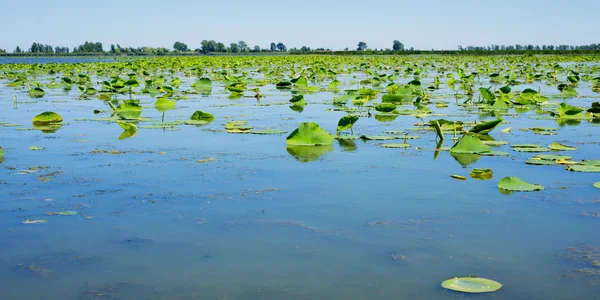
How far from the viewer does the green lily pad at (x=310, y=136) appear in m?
4.76

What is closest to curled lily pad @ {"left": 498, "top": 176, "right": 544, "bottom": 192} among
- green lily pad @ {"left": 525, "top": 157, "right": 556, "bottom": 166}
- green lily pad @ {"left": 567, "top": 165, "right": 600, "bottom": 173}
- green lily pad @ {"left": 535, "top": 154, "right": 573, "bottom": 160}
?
green lily pad @ {"left": 567, "top": 165, "right": 600, "bottom": 173}

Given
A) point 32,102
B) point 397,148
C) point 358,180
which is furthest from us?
point 32,102

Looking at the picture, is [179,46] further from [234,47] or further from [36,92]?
[36,92]

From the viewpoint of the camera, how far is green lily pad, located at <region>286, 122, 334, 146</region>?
4.76 m

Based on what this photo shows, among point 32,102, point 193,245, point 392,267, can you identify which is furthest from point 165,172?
point 32,102

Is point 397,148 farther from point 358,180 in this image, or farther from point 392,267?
point 392,267

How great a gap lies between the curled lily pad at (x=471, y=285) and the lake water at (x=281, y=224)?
0.10 feet

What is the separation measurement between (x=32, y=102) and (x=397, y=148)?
620 cm

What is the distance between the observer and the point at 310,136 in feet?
15.6

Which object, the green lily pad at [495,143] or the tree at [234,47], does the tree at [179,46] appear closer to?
the tree at [234,47]

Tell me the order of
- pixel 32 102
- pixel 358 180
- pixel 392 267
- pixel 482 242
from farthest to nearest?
pixel 32 102, pixel 358 180, pixel 482 242, pixel 392 267

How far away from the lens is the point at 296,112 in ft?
24.2

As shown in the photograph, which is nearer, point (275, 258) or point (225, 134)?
point (275, 258)

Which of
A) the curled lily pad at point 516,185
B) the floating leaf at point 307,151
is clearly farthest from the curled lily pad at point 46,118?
the curled lily pad at point 516,185
